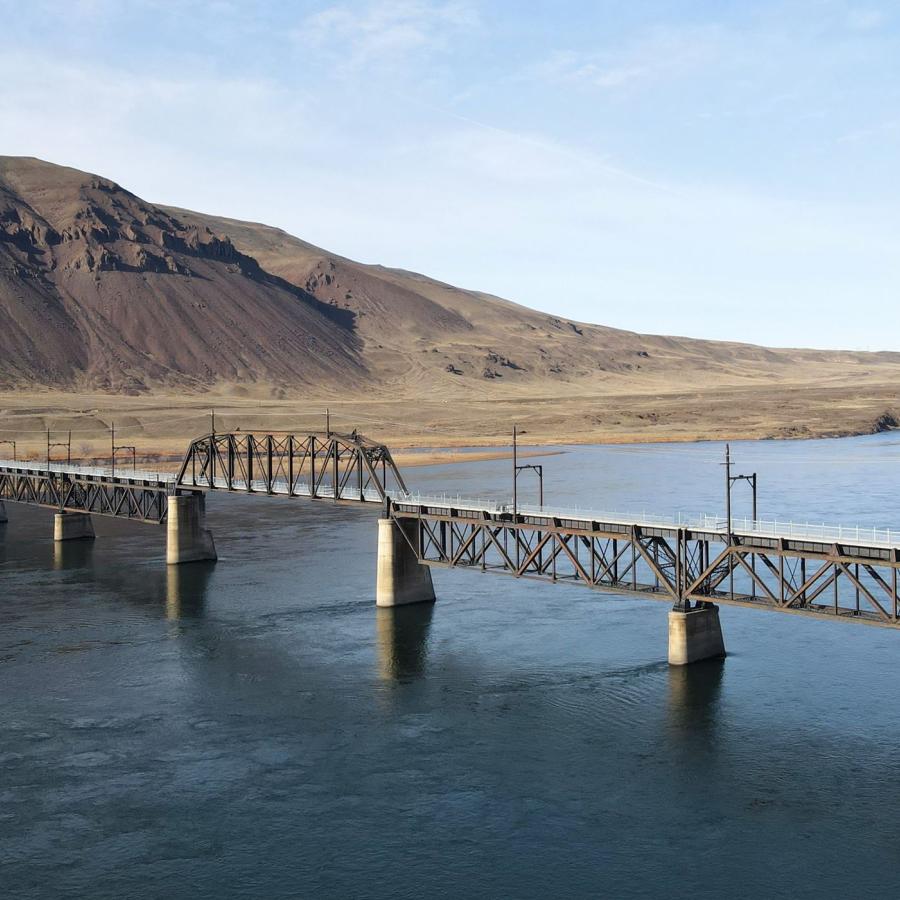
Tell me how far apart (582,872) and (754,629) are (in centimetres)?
3637

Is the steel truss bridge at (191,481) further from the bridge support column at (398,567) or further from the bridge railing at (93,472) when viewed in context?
the bridge support column at (398,567)

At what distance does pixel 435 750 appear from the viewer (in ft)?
171

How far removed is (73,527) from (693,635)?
79.1 meters

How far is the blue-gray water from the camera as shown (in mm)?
41125

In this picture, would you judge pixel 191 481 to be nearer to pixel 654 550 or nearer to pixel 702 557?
pixel 654 550

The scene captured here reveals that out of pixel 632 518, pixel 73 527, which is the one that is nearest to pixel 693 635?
pixel 632 518

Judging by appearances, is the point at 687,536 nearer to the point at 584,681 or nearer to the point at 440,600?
the point at 584,681

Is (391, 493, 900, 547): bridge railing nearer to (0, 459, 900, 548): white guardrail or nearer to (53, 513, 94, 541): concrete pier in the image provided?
(0, 459, 900, 548): white guardrail

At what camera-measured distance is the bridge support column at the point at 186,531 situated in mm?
102688

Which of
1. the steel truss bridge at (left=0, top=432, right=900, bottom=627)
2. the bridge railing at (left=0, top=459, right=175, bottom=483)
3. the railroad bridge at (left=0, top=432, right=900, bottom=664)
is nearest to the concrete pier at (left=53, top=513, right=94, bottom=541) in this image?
the railroad bridge at (left=0, top=432, right=900, bottom=664)

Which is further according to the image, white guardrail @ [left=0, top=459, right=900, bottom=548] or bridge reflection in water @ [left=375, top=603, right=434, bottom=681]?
bridge reflection in water @ [left=375, top=603, right=434, bottom=681]

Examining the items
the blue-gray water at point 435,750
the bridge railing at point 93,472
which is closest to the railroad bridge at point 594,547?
the bridge railing at point 93,472

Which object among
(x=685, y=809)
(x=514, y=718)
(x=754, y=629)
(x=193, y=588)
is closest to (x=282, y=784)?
(x=514, y=718)

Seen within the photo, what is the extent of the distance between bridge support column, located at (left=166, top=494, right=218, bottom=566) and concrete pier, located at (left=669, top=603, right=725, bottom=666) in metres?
53.1
